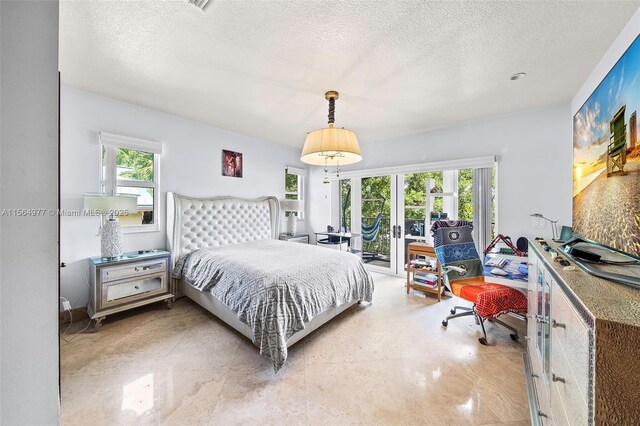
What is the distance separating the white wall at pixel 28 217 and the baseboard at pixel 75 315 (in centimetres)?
274

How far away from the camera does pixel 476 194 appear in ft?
11.3

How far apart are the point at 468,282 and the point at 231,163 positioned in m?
3.80

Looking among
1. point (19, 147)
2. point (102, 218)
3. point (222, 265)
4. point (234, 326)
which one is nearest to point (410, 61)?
point (19, 147)

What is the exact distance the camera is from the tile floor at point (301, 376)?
149cm

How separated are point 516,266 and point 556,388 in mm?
1627

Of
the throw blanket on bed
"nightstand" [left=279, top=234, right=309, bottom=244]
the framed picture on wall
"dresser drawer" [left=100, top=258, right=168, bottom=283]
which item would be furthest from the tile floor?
the framed picture on wall

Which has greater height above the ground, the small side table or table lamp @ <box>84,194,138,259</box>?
table lamp @ <box>84,194,138,259</box>

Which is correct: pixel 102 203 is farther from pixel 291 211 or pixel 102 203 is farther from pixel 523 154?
pixel 523 154

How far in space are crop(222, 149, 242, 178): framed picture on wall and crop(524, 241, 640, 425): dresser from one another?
396cm

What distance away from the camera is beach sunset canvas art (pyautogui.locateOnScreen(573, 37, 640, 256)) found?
3.83 ft

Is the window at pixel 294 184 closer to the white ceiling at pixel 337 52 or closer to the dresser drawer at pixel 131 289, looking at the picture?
the white ceiling at pixel 337 52

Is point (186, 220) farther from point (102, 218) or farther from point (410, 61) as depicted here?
point (410, 61)

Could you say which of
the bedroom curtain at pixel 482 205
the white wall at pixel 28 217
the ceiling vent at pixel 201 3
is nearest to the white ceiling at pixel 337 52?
the ceiling vent at pixel 201 3

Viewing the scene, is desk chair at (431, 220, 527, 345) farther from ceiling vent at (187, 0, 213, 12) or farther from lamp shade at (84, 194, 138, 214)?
lamp shade at (84, 194, 138, 214)
